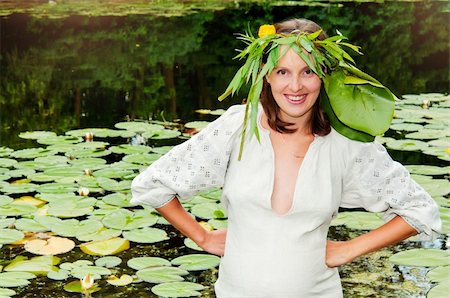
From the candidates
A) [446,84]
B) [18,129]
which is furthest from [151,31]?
[18,129]

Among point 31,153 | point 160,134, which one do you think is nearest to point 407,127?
point 160,134

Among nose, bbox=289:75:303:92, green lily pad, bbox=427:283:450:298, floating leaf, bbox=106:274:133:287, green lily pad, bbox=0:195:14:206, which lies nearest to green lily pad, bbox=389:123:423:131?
green lily pad, bbox=427:283:450:298

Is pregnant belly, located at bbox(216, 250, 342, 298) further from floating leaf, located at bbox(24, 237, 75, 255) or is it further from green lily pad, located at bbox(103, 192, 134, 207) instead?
green lily pad, located at bbox(103, 192, 134, 207)

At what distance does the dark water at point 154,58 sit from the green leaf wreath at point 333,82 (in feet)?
11.1

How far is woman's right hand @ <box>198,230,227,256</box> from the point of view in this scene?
7.49 feet

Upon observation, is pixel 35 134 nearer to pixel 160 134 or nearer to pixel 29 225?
pixel 160 134

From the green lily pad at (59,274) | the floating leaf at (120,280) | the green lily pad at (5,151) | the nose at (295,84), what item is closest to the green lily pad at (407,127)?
the green lily pad at (5,151)

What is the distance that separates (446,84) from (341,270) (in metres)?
4.64

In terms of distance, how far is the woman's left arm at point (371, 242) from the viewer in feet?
7.05

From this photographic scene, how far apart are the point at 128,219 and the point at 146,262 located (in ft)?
1.61

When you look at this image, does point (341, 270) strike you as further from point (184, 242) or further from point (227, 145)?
point (227, 145)

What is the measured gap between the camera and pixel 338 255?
216 centimetres

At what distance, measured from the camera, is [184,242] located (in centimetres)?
350

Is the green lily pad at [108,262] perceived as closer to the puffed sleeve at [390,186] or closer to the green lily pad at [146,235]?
the green lily pad at [146,235]
